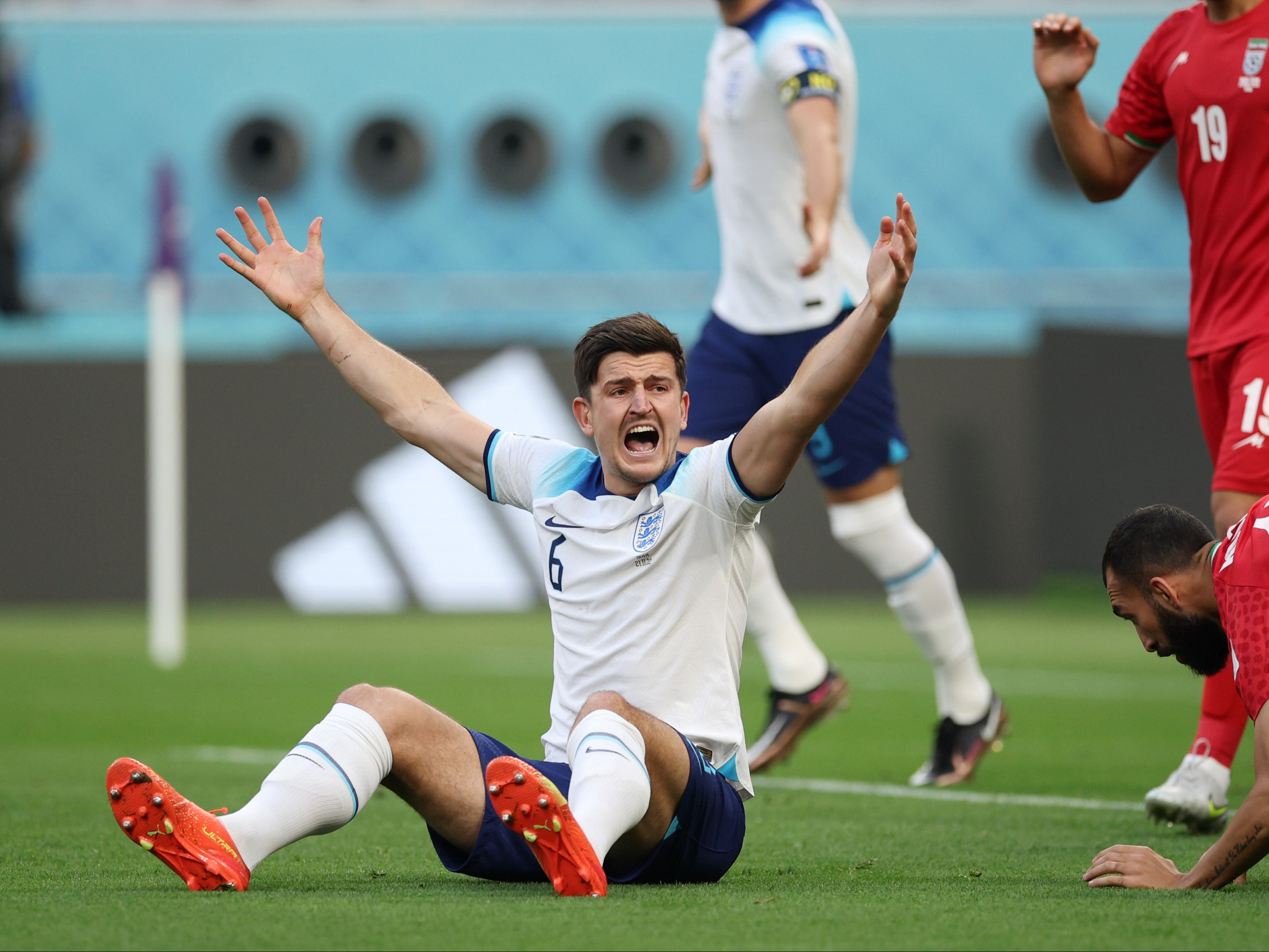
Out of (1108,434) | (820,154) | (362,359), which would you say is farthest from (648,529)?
(1108,434)

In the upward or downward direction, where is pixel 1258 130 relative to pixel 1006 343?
upward

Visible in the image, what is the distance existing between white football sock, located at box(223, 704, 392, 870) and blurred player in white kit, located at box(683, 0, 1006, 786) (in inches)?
99.3

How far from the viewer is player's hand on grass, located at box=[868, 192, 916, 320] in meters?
3.45

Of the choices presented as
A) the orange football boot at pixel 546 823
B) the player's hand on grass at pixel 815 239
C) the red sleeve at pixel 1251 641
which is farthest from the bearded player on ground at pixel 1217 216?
the orange football boot at pixel 546 823

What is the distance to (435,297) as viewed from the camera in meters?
19.7

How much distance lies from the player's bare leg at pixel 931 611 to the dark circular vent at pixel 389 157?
15.7m

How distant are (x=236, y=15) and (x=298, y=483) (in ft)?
32.0

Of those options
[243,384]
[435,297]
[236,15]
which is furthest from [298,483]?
[236,15]

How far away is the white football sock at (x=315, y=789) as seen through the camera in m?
3.43

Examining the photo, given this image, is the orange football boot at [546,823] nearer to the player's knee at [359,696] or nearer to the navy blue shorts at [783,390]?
the player's knee at [359,696]

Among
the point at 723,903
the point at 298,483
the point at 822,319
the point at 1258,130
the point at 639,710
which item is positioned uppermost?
the point at 1258,130

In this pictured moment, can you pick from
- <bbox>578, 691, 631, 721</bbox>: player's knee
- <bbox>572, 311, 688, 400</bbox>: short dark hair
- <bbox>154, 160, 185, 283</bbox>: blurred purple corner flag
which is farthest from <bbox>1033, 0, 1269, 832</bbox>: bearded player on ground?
<bbox>154, 160, 185, 283</bbox>: blurred purple corner flag

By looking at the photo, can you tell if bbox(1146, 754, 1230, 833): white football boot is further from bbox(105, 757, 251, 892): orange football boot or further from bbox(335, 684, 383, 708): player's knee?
bbox(105, 757, 251, 892): orange football boot

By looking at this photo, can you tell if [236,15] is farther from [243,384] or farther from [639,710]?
[639,710]
